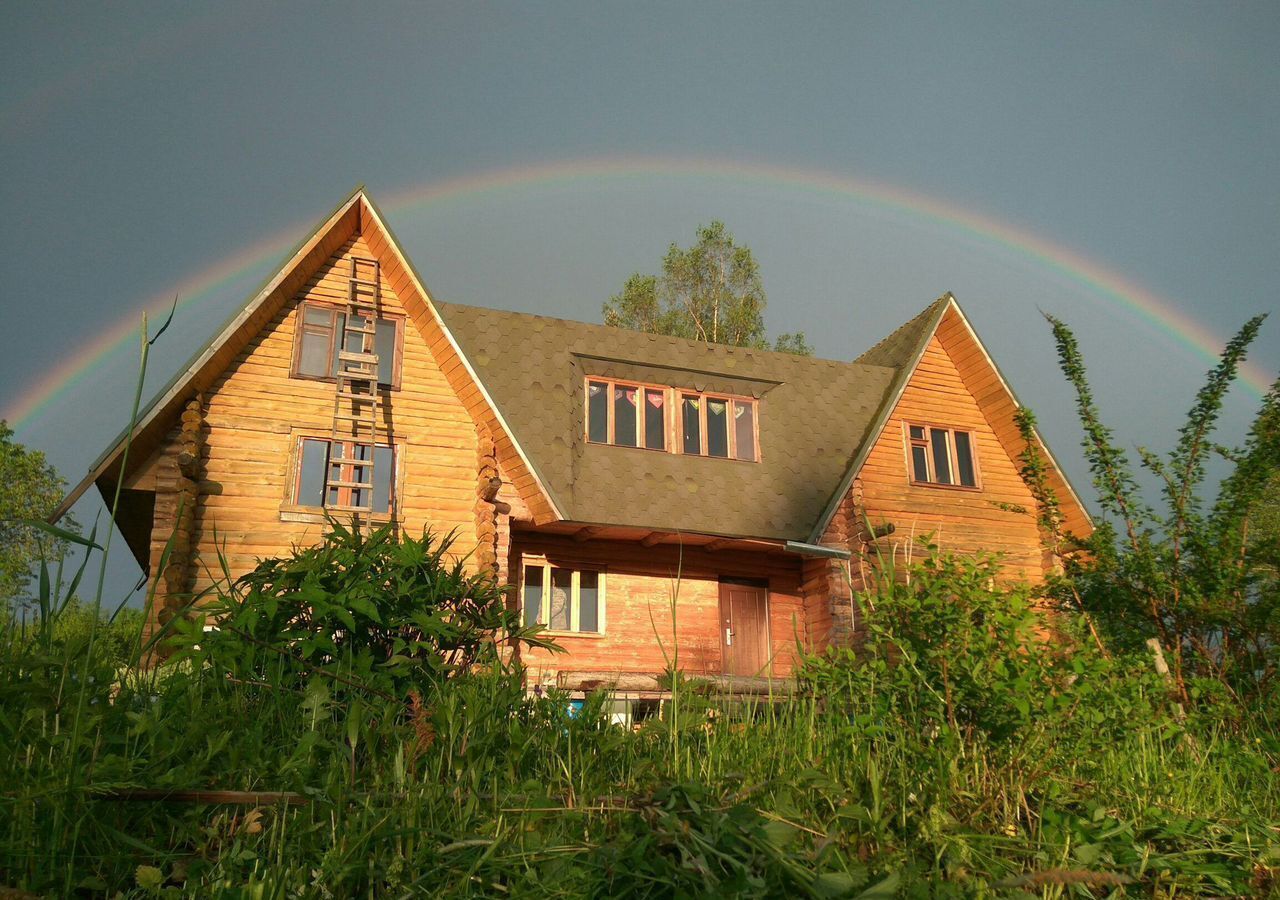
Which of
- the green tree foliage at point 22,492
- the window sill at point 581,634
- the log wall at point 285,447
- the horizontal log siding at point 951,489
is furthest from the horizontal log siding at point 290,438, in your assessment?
the green tree foliage at point 22,492

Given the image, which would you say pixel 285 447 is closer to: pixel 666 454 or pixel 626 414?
pixel 626 414

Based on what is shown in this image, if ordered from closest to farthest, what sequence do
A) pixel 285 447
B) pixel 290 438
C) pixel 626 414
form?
1. pixel 285 447
2. pixel 290 438
3. pixel 626 414

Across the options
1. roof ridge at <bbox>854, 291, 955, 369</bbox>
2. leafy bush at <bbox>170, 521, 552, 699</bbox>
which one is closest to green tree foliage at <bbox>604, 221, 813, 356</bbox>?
roof ridge at <bbox>854, 291, 955, 369</bbox>

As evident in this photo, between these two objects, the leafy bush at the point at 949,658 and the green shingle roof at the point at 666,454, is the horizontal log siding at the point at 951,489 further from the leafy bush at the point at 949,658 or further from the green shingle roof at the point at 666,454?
the leafy bush at the point at 949,658

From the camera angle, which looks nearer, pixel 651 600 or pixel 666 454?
pixel 651 600

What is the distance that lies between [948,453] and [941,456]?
157 millimetres

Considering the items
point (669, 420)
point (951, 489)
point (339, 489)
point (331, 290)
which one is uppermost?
point (331, 290)

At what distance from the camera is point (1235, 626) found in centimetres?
816

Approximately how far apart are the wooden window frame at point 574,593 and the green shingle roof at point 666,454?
1517mm

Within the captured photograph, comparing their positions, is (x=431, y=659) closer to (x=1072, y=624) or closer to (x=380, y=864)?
(x=380, y=864)

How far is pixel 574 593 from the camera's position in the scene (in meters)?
18.3

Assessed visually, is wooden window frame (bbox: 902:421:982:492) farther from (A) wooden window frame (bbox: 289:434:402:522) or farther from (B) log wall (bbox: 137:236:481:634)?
(A) wooden window frame (bbox: 289:434:402:522)

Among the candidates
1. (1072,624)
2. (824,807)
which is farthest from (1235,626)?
(824,807)

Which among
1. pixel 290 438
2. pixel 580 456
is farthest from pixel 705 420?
pixel 290 438
